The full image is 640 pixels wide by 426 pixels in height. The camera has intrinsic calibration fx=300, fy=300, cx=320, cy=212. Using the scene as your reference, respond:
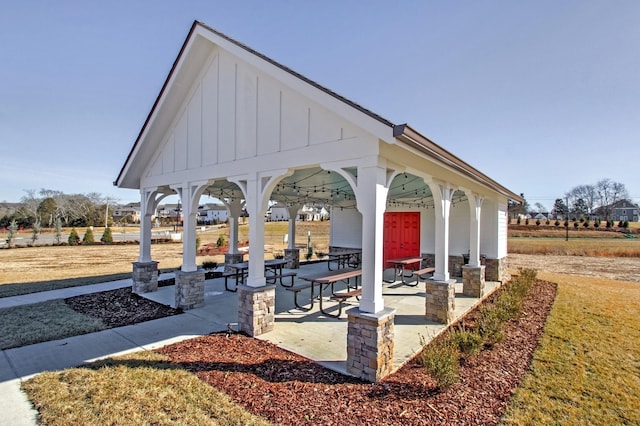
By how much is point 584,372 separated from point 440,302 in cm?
230

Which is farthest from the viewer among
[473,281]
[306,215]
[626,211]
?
[306,215]

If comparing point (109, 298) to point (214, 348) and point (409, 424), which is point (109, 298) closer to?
point (214, 348)

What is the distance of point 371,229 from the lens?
3977 mm

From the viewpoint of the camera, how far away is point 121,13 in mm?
6773

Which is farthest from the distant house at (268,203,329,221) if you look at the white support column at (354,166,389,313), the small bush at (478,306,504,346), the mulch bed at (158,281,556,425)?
the white support column at (354,166,389,313)

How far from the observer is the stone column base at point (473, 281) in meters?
7.92

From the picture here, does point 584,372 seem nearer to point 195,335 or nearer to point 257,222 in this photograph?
point 257,222

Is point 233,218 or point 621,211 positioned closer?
point 233,218

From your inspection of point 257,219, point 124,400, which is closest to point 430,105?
point 257,219

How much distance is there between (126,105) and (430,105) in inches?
460

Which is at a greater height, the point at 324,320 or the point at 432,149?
the point at 432,149

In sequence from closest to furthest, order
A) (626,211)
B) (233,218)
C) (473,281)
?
(473,281) < (233,218) < (626,211)

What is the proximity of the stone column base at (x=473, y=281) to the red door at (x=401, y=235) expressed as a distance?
3.95m

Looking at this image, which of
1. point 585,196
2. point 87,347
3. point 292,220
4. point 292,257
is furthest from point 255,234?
point 585,196
